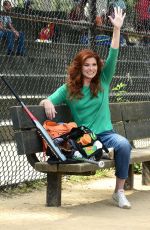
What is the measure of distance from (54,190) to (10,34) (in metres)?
2.56

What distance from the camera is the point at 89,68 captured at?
19.9ft

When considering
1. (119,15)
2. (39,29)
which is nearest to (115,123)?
(119,15)

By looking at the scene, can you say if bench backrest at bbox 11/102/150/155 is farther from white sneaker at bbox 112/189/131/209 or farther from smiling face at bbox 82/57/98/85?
white sneaker at bbox 112/189/131/209

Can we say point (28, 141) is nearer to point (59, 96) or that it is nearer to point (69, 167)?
point (69, 167)

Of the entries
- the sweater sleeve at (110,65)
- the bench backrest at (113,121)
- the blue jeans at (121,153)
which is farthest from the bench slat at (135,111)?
the blue jeans at (121,153)

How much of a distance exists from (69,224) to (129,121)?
2.30 metres

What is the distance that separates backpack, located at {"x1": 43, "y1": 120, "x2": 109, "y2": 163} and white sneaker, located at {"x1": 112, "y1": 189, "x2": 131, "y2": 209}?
0.44m

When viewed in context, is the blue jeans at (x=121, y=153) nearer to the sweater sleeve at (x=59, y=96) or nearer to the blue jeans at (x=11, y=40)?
the sweater sleeve at (x=59, y=96)

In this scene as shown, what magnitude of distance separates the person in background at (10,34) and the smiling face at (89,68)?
1197 mm

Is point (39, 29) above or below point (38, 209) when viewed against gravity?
above

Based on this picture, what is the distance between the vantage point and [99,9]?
7988mm

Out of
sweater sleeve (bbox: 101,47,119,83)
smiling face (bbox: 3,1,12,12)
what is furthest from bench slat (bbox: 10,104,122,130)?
smiling face (bbox: 3,1,12,12)

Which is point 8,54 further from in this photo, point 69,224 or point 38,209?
point 69,224

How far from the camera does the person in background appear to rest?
6.99 m
